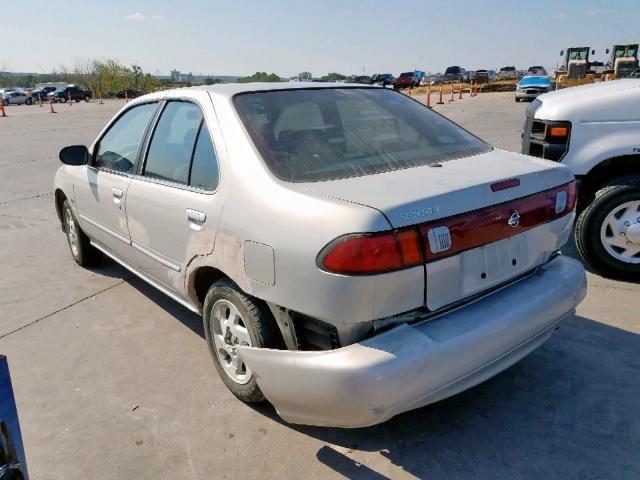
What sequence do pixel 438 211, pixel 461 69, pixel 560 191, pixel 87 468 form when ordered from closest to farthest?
pixel 438 211 → pixel 87 468 → pixel 560 191 → pixel 461 69

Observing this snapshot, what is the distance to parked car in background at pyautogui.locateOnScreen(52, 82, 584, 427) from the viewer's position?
206 cm

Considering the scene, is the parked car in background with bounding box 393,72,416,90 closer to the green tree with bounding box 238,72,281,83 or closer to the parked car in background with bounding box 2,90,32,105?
the green tree with bounding box 238,72,281,83

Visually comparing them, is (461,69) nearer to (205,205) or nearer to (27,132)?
(27,132)

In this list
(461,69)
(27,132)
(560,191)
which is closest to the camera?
(560,191)

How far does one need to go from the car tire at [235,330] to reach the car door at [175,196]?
27 centimetres

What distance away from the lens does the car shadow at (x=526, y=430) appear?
2355 millimetres

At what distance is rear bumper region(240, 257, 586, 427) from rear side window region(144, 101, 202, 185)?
4.14ft

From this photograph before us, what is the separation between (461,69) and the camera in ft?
201

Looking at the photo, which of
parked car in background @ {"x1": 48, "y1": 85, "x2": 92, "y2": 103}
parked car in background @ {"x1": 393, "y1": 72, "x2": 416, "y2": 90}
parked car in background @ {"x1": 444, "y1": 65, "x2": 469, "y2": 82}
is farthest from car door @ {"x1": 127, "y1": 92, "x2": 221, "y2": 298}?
parked car in background @ {"x1": 444, "y1": 65, "x2": 469, "y2": 82}

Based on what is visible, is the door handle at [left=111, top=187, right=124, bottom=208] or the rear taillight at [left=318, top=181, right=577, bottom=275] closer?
the rear taillight at [left=318, top=181, right=577, bottom=275]

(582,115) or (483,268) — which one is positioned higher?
(582,115)

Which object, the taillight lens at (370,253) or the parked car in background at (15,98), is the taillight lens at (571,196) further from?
the parked car in background at (15,98)

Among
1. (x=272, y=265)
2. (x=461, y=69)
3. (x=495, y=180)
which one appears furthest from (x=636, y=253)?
(x=461, y=69)

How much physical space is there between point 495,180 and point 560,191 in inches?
20.3
